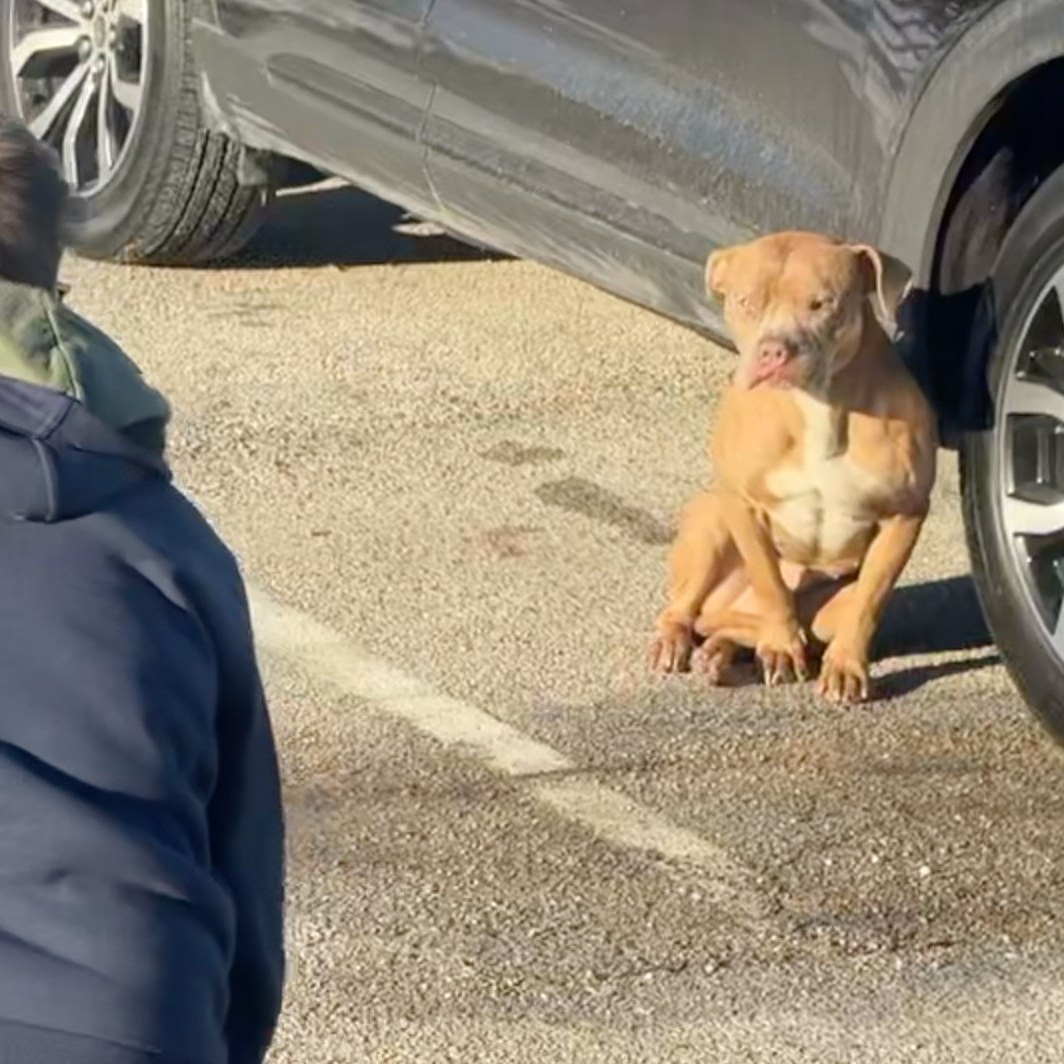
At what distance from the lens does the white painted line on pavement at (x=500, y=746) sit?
14.4 feet

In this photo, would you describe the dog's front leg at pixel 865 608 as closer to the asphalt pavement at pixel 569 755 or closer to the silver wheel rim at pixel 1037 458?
the asphalt pavement at pixel 569 755

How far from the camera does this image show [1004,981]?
404cm

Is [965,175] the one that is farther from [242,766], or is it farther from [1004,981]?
[242,766]

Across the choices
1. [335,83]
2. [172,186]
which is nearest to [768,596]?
[335,83]

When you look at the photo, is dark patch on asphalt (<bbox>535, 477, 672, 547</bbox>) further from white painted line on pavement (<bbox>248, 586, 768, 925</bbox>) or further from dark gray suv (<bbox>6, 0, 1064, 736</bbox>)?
white painted line on pavement (<bbox>248, 586, 768, 925</bbox>)

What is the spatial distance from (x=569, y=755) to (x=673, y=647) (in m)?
0.42

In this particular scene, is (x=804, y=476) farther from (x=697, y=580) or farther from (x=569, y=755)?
(x=569, y=755)

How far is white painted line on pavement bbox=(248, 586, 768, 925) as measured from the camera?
14.4ft

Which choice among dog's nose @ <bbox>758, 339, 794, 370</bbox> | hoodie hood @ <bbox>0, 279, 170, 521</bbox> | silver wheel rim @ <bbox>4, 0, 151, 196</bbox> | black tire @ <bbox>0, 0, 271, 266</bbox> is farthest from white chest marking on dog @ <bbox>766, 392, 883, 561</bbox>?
hoodie hood @ <bbox>0, 279, 170, 521</bbox>

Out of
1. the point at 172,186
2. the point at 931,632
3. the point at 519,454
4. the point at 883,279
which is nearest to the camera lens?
the point at 883,279

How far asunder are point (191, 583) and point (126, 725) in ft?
0.38

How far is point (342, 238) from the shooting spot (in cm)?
807

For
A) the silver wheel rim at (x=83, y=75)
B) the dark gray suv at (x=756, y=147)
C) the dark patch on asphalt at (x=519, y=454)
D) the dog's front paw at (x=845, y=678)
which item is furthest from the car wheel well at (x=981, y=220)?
the silver wheel rim at (x=83, y=75)

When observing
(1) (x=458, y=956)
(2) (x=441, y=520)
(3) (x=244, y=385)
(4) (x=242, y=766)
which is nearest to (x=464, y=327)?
(3) (x=244, y=385)
